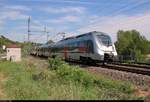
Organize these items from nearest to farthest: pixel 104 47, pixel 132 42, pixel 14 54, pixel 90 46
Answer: pixel 104 47 → pixel 90 46 → pixel 14 54 → pixel 132 42

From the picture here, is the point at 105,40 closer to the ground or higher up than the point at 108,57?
higher up

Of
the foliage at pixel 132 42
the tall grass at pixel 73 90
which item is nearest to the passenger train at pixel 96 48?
the tall grass at pixel 73 90

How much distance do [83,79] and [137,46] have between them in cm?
8308

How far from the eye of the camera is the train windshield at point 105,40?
29.4 meters

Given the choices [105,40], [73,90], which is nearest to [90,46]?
[105,40]

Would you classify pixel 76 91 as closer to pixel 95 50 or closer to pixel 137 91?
pixel 137 91

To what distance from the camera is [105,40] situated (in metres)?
29.6

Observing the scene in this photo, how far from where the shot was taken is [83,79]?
659 inches

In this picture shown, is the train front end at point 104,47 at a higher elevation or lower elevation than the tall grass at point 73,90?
higher

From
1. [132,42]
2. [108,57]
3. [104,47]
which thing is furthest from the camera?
[132,42]

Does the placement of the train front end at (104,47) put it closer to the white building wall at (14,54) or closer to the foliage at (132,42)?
the white building wall at (14,54)

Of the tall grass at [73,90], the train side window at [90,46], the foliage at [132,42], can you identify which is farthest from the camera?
the foliage at [132,42]

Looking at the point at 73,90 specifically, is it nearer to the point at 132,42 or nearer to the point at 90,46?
the point at 90,46

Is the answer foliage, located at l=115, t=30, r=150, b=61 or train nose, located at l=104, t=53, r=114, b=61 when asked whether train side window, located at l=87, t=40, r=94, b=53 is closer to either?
train nose, located at l=104, t=53, r=114, b=61
